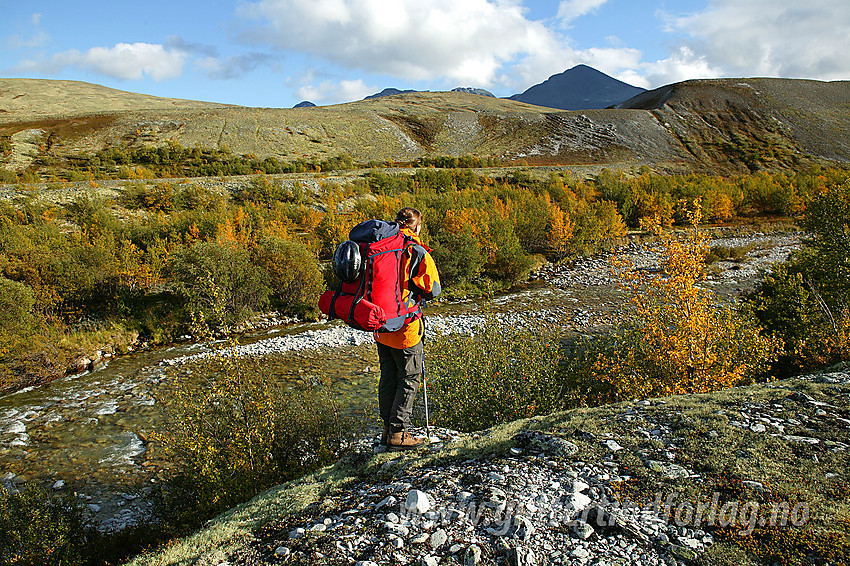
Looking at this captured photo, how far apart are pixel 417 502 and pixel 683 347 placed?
5.49 meters

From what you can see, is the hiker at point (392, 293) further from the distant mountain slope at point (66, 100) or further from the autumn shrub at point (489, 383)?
the distant mountain slope at point (66, 100)

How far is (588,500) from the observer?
125 inches

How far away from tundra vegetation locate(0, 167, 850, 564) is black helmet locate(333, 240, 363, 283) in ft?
5.89

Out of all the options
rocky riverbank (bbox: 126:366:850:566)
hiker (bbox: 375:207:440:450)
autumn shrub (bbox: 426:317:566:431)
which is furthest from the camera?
autumn shrub (bbox: 426:317:566:431)

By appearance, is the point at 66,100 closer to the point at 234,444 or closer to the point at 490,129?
the point at 490,129

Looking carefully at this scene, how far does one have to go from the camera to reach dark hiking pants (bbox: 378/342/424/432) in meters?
4.61

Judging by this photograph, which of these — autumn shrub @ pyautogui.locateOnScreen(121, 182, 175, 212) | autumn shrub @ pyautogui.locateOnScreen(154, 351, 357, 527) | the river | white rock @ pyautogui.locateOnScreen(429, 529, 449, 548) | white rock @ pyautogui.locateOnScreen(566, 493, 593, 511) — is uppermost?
autumn shrub @ pyautogui.locateOnScreen(121, 182, 175, 212)

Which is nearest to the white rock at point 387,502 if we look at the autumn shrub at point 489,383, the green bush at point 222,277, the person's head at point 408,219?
the person's head at point 408,219

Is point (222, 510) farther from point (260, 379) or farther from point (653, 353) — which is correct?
point (653, 353)

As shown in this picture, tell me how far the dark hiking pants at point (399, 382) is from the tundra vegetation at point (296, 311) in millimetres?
1086

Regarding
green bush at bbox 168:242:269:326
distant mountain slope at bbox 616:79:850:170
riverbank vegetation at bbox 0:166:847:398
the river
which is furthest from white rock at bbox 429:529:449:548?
distant mountain slope at bbox 616:79:850:170

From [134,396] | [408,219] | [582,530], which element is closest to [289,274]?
[134,396]

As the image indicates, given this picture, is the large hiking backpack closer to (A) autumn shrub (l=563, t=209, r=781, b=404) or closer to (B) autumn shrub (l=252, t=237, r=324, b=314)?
(A) autumn shrub (l=563, t=209, r=781, b=404)

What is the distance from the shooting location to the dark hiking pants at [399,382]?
4.61m
